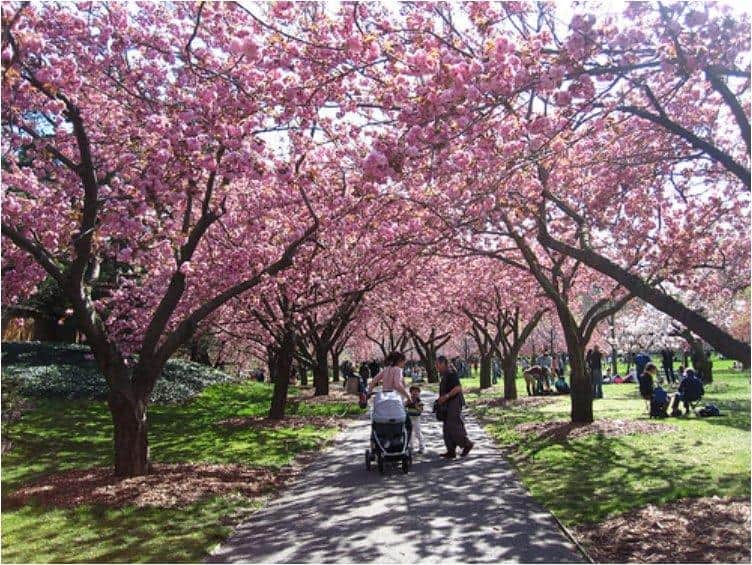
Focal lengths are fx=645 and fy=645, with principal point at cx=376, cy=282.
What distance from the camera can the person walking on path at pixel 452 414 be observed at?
11.7 metres

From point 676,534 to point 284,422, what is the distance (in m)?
13.0

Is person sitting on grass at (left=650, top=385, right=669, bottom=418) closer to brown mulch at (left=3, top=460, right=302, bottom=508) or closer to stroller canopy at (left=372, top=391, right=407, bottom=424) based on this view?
stroller canopy at (left=372, top=391, right=407, bottom=424)

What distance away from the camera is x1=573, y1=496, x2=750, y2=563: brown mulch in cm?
582

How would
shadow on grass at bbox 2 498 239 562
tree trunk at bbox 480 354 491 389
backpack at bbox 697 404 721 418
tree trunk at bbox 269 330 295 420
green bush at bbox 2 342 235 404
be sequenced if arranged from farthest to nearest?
tree trunk at bbox 480 354 491 389 → green bush at bbox 2 342 235 404 → tree trunk at bbox 269 330 295 420 → backpack at bbox 697 404 721 418 → shadow on grass at bbox 2 498 239 562

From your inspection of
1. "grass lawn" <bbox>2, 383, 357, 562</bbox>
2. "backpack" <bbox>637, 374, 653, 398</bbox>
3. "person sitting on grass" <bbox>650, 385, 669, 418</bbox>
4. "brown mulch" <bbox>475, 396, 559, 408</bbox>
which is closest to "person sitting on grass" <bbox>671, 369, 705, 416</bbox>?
"person sitting on grass" <bbox>650, 385, 669, 418</bbox>

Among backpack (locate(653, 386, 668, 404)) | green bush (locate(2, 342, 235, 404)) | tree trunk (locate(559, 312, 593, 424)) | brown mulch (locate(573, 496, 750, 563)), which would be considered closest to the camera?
brown mulch (locate(573, 496, 750, 563))

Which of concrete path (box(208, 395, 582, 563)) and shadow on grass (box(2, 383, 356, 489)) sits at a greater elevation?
shadow on grass (box(2, 383, 356, 489))

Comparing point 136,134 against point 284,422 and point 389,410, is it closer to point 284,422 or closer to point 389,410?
point 389,410

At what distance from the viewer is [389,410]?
10.3 meters

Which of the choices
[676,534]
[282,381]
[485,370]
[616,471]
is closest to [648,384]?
[616,471]

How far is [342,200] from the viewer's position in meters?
12.5

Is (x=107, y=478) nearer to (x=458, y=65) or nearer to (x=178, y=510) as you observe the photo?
(x=178, y=510)

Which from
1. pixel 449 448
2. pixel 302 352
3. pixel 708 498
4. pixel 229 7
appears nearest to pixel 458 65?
pixel 229 7

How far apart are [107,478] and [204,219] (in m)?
4.28
